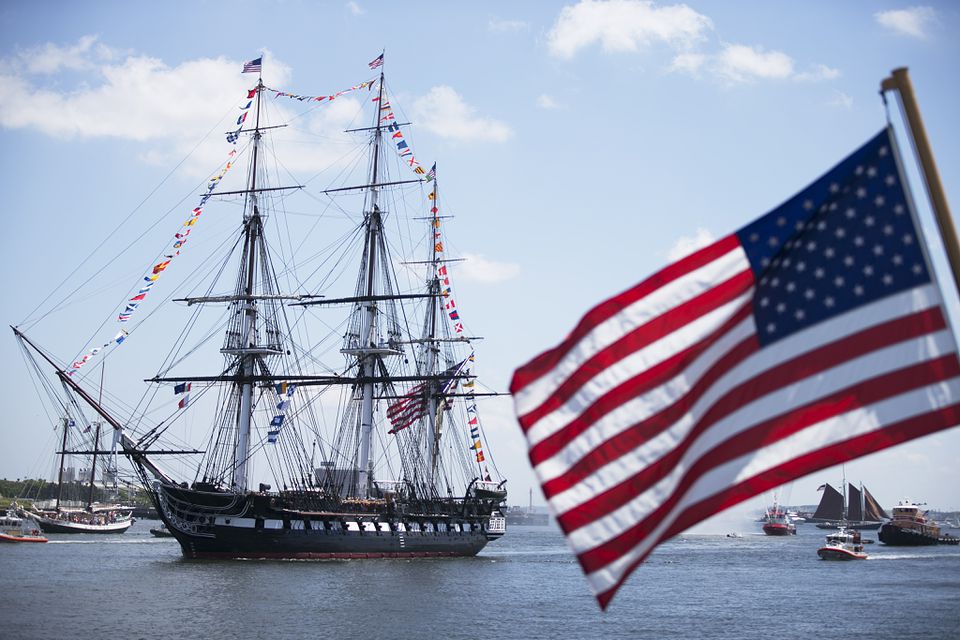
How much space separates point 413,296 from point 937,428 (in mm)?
66825

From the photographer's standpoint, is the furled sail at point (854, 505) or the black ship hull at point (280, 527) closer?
the black ship hull at point (280, 527)

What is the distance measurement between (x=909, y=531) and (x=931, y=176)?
352 feet

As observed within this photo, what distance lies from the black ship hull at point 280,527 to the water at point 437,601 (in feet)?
4.02

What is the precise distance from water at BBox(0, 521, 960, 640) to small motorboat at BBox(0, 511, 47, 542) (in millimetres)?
15939

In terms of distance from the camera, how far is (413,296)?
243 feet

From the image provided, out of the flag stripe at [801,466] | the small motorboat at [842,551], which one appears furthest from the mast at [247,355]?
the flag stripe at [801,466]

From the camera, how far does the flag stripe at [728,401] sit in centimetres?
784

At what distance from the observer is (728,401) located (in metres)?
8.39

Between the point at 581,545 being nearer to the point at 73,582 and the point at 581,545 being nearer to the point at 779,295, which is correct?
the point at 779,295

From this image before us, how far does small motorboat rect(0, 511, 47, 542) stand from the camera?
84875 mm

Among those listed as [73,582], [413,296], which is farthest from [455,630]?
[413,296]

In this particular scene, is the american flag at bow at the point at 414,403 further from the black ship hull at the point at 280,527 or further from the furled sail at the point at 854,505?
the furled sail at the point at 854,505

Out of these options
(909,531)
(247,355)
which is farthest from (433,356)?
(909,531)

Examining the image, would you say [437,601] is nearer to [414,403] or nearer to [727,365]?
[414,403]
